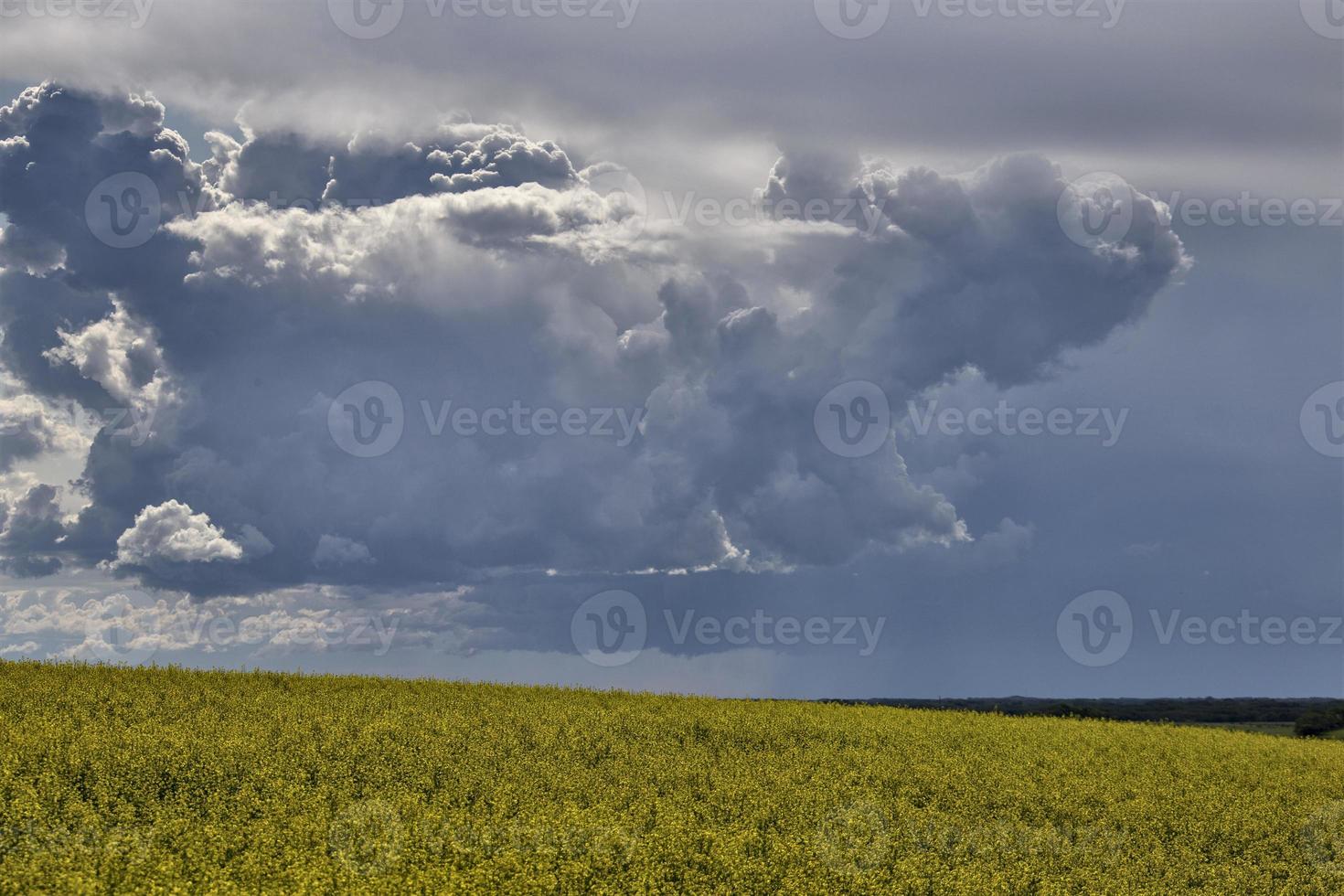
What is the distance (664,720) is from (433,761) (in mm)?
10530

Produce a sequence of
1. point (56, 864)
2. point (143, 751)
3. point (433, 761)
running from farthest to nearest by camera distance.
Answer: point (433, 761)
point (143, 751)
point (56, 864)

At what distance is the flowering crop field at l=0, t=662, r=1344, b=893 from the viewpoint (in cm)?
2117

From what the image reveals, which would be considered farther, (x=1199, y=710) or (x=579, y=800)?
(x=1199, y=710)

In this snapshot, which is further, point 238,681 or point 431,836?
point 238,681

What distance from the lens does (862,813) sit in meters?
27.8

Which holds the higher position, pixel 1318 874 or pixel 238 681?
pixel 238 681

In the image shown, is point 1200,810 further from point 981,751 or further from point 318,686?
point 318,686

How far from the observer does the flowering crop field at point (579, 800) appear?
21172mm

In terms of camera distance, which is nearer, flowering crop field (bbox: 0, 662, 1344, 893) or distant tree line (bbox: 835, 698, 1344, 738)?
flowering crop field (bbox: 0, 662, 1344, 893)

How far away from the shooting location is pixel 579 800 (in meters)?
26.8

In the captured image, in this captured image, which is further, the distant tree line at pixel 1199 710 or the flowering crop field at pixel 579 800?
the distant tree line at pixel 1199 710

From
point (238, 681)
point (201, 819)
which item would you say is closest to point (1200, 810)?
point (201, 819)

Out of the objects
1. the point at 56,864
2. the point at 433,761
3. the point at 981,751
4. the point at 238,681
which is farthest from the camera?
the point at 238,681

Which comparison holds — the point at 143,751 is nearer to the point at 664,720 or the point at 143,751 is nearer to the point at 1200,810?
the point at 664,720
